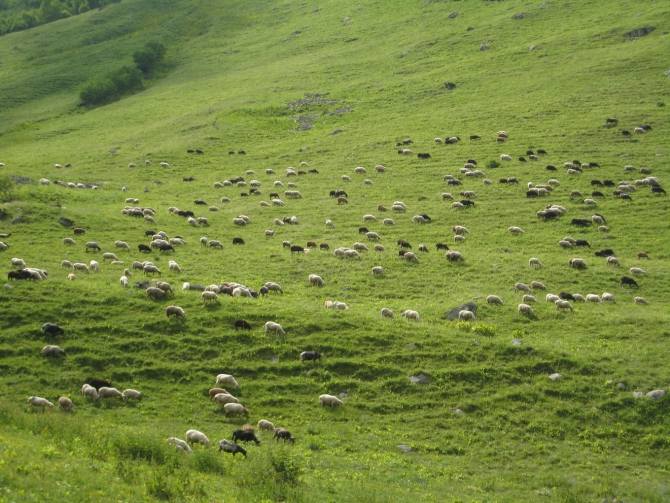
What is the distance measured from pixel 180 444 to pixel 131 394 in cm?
410

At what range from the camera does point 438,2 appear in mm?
95438

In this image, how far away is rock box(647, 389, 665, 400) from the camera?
774 inches

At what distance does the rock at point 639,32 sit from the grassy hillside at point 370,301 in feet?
2.66

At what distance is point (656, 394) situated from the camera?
19.7m

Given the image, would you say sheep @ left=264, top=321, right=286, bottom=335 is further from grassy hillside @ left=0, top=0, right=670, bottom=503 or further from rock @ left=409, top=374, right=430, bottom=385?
rock @ left=409, top=374, right=430, bottom=385

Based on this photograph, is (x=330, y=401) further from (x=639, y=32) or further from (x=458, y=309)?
(x=639, y=32)

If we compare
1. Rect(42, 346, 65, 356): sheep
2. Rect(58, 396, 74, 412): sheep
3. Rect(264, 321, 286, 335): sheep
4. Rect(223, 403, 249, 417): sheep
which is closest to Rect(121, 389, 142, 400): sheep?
Rect(58, 396, 74, 412): sheep

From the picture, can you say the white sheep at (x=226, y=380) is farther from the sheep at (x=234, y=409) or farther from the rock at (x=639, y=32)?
the rock at (x=639, y=32)

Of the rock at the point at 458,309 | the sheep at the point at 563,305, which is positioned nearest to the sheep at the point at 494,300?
the rock at the point at 458,309

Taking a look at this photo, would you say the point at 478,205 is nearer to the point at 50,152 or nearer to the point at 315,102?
the point at 315,102

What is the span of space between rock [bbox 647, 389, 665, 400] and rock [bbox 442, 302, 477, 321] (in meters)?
7.65

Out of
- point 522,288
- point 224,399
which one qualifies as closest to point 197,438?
point 224,399

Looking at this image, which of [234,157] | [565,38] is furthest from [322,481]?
[565,38]

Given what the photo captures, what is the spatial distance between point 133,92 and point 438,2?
49248mm
